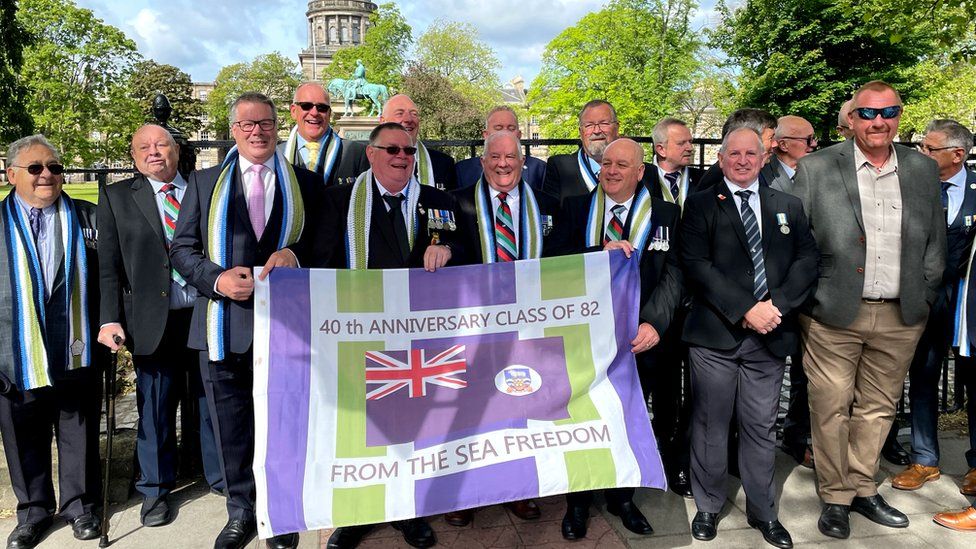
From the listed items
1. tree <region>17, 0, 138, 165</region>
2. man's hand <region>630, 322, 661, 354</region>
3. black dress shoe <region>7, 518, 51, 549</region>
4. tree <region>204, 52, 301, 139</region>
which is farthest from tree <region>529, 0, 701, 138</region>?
tree <region>204, 52, 301, 139</region>

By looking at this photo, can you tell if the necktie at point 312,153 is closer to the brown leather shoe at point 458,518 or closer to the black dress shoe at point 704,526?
the brown leather shoe at point 458,518

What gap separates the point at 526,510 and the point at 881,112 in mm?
3052

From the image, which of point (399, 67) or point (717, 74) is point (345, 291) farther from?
point (399, 67)

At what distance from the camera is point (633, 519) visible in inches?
157

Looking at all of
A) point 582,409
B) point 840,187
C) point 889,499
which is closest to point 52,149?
point 582,409

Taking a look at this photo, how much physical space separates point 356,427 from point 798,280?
99.4 inches

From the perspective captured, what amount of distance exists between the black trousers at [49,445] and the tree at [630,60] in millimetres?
29501

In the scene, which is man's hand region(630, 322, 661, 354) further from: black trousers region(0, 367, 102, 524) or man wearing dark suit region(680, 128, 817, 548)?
black trousers region(0, 367, 102, 524)

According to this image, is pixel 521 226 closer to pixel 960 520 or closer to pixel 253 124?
pixel 253 124

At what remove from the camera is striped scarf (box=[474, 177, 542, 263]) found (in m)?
4.06

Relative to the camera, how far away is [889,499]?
4.47 m

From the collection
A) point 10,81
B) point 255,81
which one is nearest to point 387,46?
point 255,81

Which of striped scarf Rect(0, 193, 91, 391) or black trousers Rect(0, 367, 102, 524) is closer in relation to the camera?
striped scarf Rect(0, 193, 91, 391)

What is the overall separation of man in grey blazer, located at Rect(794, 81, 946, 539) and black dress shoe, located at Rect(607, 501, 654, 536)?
3.40ft
